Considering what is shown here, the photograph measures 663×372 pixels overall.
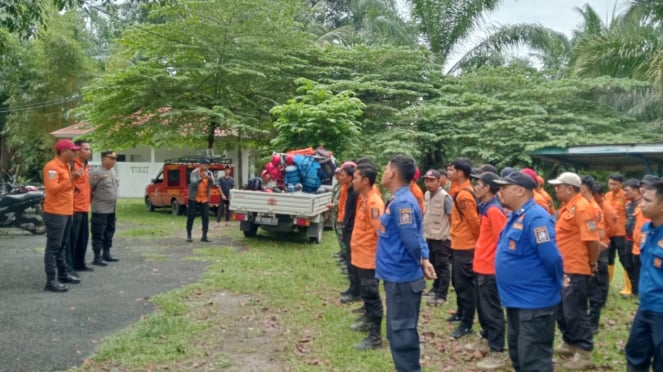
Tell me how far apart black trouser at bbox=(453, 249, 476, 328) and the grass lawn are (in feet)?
1.15

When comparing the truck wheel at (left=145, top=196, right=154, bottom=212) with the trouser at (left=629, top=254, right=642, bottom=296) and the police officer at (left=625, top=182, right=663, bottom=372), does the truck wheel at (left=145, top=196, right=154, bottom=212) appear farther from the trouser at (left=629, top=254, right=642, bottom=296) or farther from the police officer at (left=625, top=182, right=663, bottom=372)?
the police officer at (left=625, top=182, right=663, bottom=372)

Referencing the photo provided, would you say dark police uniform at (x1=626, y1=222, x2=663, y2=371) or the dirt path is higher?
dark police uniform at (x1=626, y1=222, x2=663, y2=371)

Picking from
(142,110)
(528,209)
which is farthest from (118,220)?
(528,209)

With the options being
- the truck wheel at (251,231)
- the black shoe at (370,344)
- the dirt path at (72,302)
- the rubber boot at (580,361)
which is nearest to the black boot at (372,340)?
the black shoe at (370,344)

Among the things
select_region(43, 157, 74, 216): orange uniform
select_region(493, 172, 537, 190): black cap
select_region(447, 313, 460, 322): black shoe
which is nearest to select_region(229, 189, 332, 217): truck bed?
select_region(43, 157, 74, 216): orange uniform

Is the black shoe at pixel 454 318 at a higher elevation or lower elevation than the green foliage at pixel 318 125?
lower

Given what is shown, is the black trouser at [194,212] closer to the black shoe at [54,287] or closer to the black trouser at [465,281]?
the black shoe at [54,287]

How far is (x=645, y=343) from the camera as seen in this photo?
4285 mm

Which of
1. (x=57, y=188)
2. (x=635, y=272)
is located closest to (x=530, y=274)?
(x=635, y=272)

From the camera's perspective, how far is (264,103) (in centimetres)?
2098

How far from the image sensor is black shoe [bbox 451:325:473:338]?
6.49 metres

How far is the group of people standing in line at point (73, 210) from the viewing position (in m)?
7.62

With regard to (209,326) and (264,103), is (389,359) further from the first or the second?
(264,103)

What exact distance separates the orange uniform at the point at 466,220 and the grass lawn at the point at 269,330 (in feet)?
3.51
